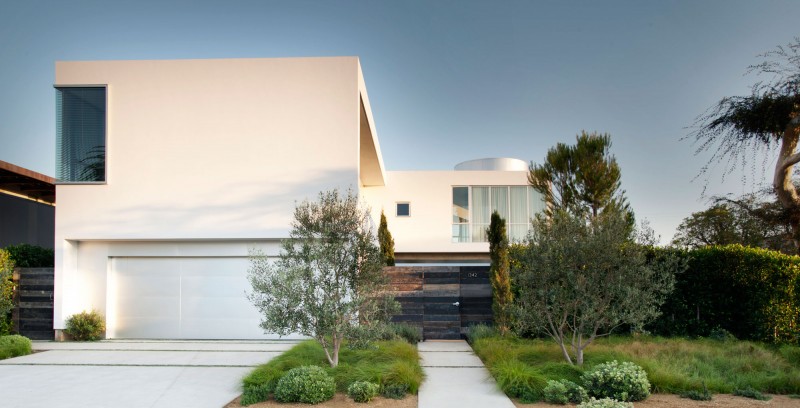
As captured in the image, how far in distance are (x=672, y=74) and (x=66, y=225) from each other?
14.1 meters

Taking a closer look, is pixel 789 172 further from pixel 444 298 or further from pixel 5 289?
pixel 5 289

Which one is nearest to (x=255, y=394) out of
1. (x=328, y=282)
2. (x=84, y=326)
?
(x=328, y=282)

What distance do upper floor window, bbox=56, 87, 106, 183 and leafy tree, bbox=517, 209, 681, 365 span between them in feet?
29.7

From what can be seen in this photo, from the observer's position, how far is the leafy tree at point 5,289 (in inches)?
433

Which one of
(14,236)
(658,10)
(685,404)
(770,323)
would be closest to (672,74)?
(658,10)

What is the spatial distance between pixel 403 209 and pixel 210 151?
8947 mm

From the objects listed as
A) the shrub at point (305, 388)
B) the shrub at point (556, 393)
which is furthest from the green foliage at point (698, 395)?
the shrub at point (305, 388)

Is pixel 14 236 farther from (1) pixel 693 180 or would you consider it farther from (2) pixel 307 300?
(1) pixel 693 180

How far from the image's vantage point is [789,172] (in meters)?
13.0

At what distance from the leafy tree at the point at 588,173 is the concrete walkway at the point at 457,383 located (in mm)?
6228

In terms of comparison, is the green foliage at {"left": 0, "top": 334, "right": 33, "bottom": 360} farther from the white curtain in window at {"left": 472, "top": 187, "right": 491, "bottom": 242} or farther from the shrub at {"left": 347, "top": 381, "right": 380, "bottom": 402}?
the white curtain in window at {"left": 472, "top": 187, "right": 491, "bottom": 242}

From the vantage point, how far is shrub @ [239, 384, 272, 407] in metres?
6.58

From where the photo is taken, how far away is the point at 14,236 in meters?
17.0

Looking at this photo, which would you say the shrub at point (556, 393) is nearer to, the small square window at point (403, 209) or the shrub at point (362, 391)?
the shrub at point (362, 391)
